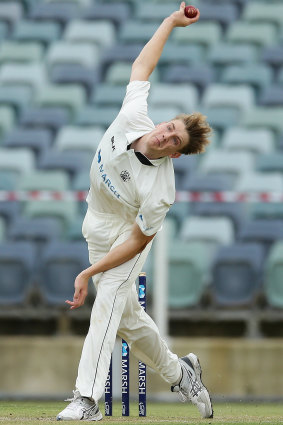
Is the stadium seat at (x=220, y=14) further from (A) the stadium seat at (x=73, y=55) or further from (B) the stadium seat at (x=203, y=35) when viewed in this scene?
(A) the stadium seat at (x=73, y=55)

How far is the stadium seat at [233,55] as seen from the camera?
11.6 m

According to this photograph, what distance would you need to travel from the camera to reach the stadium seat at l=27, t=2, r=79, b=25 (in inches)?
527

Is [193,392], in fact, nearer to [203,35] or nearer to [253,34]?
[253,34]

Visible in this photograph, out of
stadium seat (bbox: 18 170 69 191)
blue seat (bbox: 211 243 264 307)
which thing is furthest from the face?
stadium seat (bbox: 18 170 69 191)

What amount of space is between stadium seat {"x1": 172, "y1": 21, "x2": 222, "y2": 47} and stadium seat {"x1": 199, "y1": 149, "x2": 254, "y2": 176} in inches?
112

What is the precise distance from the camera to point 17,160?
9.96 meters

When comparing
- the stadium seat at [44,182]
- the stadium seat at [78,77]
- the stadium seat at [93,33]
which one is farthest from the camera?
the stadium seat at [93,33]

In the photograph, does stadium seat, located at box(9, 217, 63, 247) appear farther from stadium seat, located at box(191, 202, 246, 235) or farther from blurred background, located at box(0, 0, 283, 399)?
stadium seat, located at box(191, 202, 246, 235)

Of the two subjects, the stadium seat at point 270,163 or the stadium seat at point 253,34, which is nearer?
the stadium seat at point 270,163

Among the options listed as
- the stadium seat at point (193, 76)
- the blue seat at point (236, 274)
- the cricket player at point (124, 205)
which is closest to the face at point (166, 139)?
the cricket player at point (124, 205)

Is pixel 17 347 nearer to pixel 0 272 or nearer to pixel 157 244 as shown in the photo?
pixel 0 272

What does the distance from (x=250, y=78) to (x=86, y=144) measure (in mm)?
2077

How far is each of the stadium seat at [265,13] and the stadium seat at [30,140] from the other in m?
3.25

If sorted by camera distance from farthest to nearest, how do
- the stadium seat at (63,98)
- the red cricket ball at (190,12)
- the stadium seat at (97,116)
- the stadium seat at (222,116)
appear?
the stadium seat at (63,98), the stadium seat at (97,116), the stadium seat at (222,116), the red cricket ball at (190,12)
